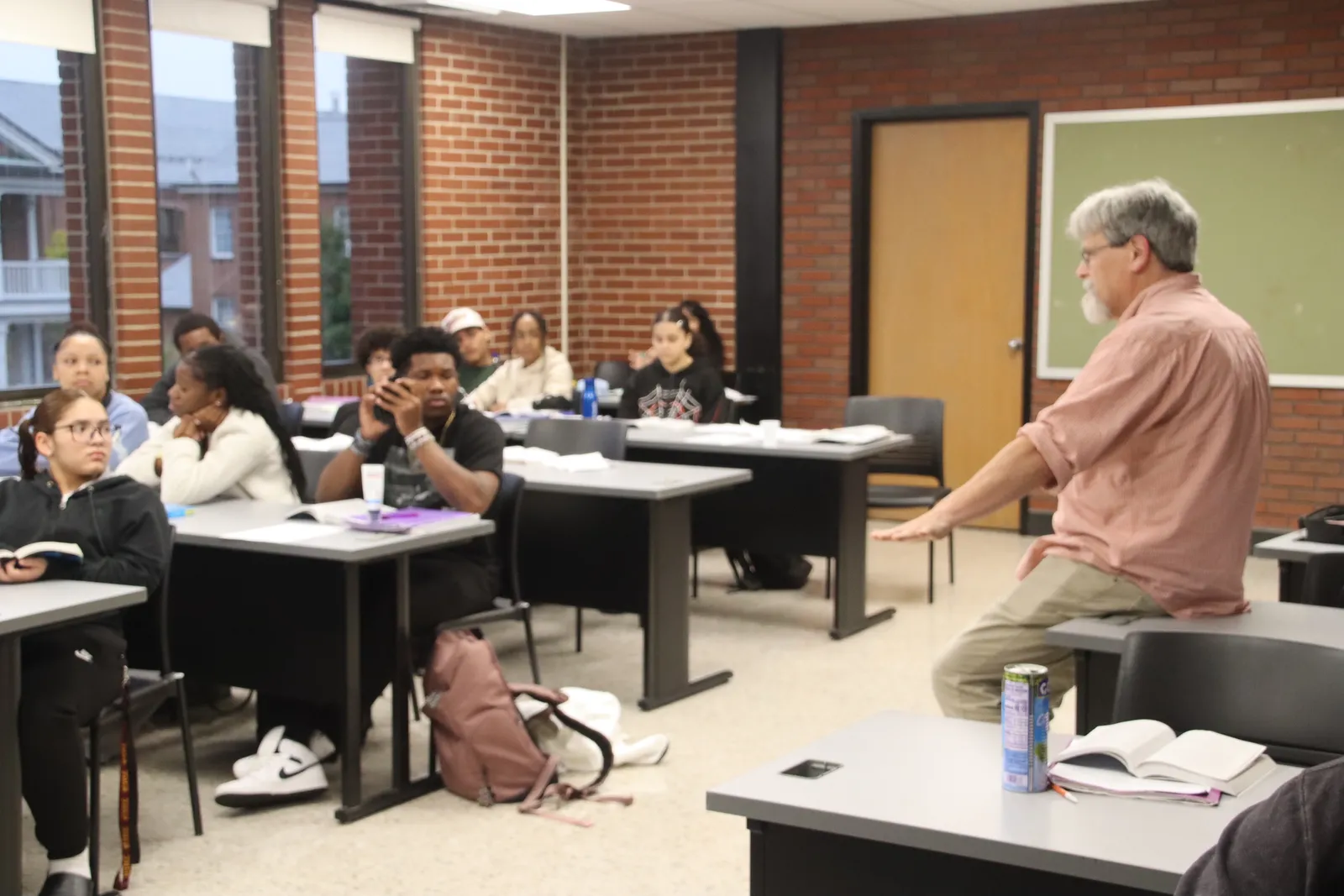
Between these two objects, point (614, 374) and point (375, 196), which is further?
point (614, 374)

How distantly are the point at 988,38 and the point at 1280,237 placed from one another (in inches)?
73.9

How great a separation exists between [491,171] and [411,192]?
0.62 metres

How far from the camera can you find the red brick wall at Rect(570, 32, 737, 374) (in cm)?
952

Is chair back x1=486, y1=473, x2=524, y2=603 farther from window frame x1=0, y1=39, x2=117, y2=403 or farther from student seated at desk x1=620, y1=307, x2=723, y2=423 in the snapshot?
window frame x1=0, y1=39, x2=117, y2=403

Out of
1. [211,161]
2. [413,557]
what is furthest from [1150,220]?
[211,161]

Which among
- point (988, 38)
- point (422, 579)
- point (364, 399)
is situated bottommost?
point (422, 579)

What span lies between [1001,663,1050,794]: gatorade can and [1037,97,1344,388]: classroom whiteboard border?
20.3 feet

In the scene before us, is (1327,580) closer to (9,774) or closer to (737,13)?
(9,774)

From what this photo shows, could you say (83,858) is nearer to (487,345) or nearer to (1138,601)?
(1138,601)

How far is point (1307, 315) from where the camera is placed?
805 centimetres

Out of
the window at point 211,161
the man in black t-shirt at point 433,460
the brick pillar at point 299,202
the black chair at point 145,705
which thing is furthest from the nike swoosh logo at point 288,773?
the brick pillar at point 299,202

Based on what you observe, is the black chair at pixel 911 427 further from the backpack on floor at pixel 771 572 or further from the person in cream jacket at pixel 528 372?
the person in cream jacket at pixel 528 372

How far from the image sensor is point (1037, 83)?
859 centimetres

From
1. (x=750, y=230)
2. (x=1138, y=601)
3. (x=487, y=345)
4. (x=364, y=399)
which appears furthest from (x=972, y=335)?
(x=1138, y=601)
